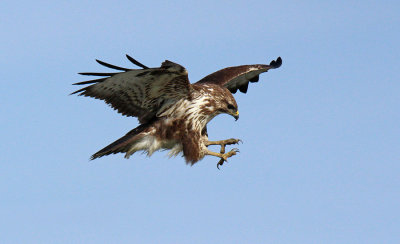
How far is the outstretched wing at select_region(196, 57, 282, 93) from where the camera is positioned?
16125mm

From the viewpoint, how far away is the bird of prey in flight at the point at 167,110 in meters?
13.9

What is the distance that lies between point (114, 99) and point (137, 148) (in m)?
1.05

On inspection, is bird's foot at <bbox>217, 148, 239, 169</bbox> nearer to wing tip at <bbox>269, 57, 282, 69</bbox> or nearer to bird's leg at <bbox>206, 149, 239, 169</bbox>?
bird's leg at <bbox>206, 149, 239, 169</bbox>

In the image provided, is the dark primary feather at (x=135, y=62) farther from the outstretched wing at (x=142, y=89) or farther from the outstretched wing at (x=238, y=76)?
the outstretched wing at (x=238, y=76)

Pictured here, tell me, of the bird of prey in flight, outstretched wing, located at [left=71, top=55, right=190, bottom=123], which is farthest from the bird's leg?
outstretched wing, located at [left=71, top=55, right=190, bottom=123]

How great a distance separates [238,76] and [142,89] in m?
3.08

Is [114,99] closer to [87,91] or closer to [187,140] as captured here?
[87,91]

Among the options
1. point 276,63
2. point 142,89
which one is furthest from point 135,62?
point 276,63

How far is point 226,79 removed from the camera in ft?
52.8

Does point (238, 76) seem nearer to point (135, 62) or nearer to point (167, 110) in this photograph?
point (167, 110)

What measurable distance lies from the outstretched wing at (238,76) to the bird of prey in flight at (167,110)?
1.28 meters

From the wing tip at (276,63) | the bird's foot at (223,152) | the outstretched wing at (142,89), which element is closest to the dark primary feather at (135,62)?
the outstretched wing at (142,89)

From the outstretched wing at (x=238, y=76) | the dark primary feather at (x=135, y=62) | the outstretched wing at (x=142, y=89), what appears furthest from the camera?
the outstretched wing at (x=238, y=76)

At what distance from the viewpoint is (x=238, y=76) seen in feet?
53.9
